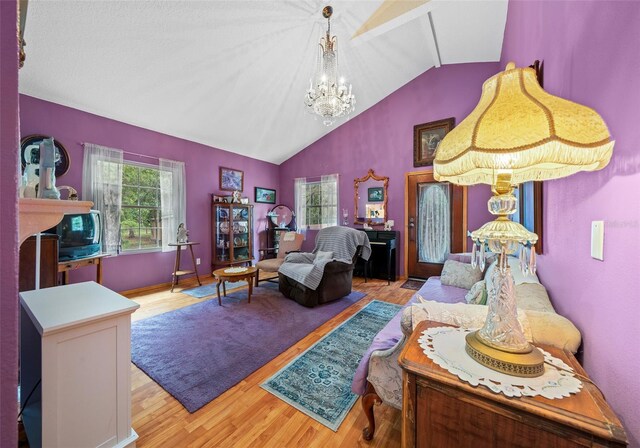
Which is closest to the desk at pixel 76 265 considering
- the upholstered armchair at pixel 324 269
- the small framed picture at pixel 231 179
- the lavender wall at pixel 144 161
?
the lavender wall at pixel 144 161

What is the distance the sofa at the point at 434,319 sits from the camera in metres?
0.93

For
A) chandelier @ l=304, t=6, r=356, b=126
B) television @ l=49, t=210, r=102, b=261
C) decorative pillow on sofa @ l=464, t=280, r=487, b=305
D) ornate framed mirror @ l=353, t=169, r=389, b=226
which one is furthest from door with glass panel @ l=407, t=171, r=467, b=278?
television @ l=49, t=210, r=102, b=261

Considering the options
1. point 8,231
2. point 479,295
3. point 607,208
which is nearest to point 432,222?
point 479,295

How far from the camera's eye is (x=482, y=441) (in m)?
0.70

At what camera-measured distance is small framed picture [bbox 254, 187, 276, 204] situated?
18.9 ft

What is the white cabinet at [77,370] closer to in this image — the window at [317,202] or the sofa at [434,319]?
the sofa at [434,319]

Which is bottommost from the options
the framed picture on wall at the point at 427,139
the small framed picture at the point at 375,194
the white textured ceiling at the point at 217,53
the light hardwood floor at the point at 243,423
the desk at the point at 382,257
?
the light hardwood floor at the point at 243,423

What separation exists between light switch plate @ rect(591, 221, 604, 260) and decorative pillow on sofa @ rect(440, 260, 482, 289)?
1.72 m

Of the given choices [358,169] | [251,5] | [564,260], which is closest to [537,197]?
[564,260]

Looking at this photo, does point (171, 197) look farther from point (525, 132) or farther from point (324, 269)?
point (525, 132)

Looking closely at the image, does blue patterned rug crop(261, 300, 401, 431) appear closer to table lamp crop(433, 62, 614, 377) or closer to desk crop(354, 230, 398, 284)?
table lamp crop(433, 62, 614, 377)

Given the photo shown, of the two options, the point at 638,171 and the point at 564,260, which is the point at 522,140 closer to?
the point at 638,171

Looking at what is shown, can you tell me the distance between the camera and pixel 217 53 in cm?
289

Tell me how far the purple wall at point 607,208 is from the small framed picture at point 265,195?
5.21 metres
